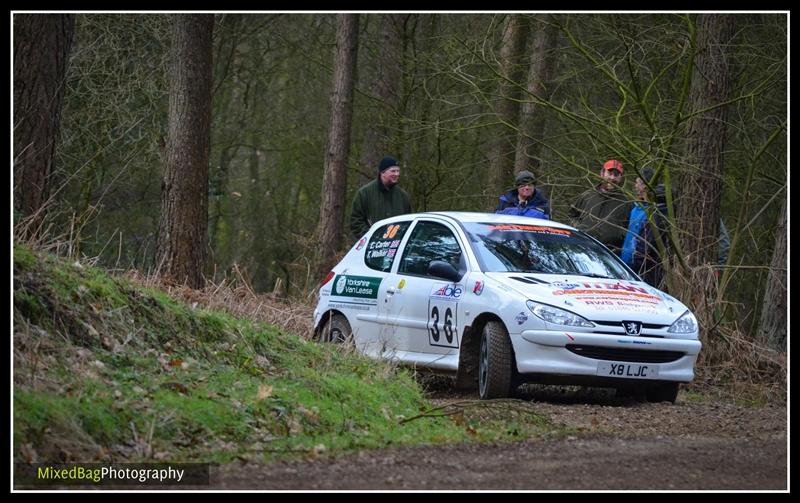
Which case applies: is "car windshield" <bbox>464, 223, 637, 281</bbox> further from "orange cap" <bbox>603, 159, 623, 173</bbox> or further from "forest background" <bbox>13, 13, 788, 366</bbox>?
"orange cap" <bbox>603, 159, 623, 173</bbox>

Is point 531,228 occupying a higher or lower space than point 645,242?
higher

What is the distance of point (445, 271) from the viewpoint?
11055 millimetres

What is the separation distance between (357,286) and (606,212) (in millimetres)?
3396

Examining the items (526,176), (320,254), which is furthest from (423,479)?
(320,254)

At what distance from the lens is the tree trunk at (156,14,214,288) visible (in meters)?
15.9

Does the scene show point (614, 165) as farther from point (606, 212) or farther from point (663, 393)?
point (663, 393)

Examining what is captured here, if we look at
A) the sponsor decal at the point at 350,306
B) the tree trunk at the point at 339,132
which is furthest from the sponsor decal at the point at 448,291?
the tree trunk at the point at 339,132

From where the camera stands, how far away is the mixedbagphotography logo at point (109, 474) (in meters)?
6.24

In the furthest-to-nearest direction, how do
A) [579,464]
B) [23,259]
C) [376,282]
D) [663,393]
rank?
[376,282] < [663,393] < [23,259] < [579,464]

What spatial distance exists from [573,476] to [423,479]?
0.88 meters

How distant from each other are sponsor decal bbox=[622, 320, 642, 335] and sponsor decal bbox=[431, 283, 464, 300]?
155 cm

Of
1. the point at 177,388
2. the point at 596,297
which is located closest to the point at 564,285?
the point at 596,297

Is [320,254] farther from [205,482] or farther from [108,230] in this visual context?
[205,482]

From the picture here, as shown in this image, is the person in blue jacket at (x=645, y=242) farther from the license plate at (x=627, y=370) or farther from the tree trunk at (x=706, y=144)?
the license plate at (x=627, y=370)
